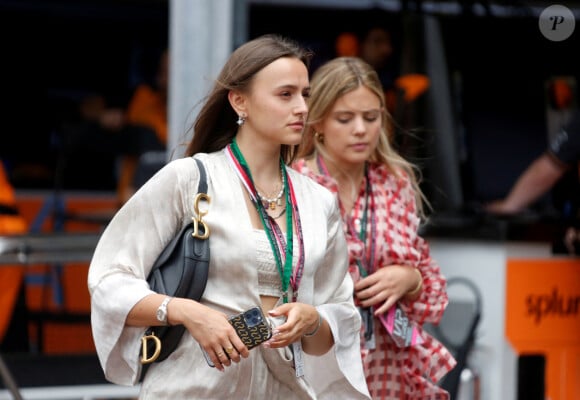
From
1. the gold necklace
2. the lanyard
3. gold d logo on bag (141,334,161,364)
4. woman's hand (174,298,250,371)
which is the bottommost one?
gold d logo on bag (141,334,161,364)

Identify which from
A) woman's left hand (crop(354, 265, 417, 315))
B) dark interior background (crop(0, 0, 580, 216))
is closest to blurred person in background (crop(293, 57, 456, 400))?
woman's left hand (crop(354, 265, 417, 315))

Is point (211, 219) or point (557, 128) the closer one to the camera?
point (211, 219)

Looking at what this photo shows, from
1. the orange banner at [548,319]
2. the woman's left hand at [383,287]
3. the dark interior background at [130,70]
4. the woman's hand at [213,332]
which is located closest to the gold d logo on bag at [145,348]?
the woman's hand at [213,332]

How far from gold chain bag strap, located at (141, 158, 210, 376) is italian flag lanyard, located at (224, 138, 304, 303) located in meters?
0.12

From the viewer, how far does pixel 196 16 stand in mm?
5379

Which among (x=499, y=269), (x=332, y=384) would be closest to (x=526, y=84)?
(x=499, y=269)

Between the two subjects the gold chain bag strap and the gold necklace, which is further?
the gold necklace

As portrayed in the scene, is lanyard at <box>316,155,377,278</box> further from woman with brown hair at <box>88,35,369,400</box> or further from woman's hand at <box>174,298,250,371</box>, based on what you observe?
woman's hand at <box>174,298,250,371</box>

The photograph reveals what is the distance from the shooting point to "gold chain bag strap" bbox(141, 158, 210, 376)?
2.72 m

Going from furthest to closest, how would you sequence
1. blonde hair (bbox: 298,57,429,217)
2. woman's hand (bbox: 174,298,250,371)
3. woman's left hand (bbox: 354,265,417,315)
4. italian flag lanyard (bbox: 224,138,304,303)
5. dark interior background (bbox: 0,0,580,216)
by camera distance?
dark interior background (bbox: 0,0,580,216) < blonde hair (bbox: 298,57,429,217) < woman's left hand (bbox: 354,265,417,315) < italian flag lanyard (bbox: 224,138,304,303) < woman's hand (bbox: 174,298,250,371)

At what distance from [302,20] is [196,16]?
2548 millimetres

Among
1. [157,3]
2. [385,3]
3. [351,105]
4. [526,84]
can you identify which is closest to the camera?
[351,105]

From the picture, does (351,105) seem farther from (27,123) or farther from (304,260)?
(27,123)

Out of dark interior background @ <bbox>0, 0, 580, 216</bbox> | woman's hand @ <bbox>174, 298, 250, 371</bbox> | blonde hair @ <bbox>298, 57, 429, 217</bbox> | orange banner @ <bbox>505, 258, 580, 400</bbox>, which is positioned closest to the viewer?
woman's hand @ <bbox>174, 298, 250, 371</bbox>
